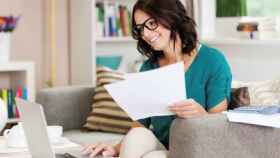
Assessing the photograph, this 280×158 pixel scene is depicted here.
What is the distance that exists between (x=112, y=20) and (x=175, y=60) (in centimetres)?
180

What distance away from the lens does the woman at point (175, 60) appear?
2.05 meters

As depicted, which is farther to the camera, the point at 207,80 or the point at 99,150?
the point at 207,80

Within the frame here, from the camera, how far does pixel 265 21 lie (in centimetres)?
339

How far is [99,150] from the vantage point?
79.0 inches

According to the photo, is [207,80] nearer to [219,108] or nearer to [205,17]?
[219,108]

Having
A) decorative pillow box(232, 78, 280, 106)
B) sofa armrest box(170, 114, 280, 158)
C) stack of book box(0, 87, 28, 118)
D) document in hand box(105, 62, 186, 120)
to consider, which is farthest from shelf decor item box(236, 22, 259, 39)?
document in hand box(105, 62, 186, 120)

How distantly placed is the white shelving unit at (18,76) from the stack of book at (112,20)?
565 mm

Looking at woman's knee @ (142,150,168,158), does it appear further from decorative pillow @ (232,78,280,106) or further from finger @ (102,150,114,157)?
decorative pillow @ (232,78,280,106)

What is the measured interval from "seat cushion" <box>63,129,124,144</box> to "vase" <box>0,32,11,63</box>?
68 centimetres

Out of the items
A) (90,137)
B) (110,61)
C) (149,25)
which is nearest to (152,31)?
(149,25)

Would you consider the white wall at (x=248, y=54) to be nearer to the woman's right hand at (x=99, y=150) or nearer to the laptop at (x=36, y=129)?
the woman's right hand at (x=99, y=150)

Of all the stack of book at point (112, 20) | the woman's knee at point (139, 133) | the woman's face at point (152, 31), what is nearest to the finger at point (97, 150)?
the woman's knee at point (139, 133)

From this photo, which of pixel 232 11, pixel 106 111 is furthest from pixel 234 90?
pixel 232 11

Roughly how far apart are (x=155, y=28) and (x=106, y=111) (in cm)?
124
